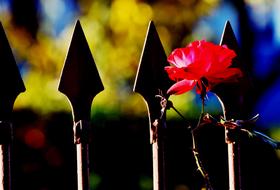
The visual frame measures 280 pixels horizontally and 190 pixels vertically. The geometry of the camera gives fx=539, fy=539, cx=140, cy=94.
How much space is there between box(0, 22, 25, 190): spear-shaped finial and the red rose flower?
17.2 inches

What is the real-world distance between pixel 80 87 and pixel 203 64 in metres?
0.39

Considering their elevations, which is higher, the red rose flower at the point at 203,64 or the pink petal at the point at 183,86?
the red rose flower at the point at 203,64

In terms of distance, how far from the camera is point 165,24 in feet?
7.27

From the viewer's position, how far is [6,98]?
4.44 ft

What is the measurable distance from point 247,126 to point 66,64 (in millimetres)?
490

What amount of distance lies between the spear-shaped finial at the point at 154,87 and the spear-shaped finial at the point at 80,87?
0.39 feet

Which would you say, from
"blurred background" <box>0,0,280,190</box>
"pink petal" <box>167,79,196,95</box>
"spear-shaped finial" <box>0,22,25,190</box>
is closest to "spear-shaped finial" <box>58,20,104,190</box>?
"spear-shaped finial" <box>0,22,25,190</box>

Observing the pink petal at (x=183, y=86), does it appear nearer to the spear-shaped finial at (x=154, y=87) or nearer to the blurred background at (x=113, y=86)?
the spear-shaped finial at (x=154, y=87)

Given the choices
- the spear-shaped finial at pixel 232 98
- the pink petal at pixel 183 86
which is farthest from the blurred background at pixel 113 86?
the pink petal at pixel 183 86

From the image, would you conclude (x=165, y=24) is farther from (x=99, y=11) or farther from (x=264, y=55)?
(x=264, y=55)

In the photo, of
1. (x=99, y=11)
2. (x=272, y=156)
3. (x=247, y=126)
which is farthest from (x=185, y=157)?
(x=247, y=126)

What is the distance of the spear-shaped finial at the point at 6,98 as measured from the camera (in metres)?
1.33

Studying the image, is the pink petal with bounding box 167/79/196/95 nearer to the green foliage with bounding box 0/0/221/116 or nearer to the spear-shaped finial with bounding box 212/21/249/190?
the spear-shaped finial with bounding box 212/21/249/190

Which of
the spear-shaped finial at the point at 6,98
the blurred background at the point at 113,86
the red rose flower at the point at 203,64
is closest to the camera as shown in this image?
the red rose flower at the point at 203,64
